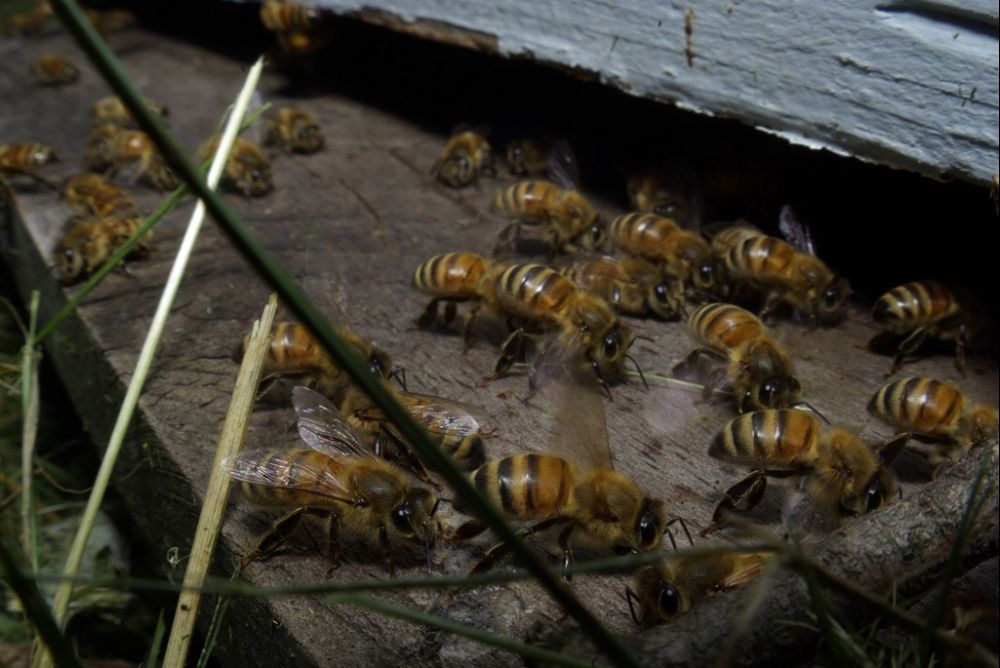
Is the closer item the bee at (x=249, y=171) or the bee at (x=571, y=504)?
the bee at (x=571, y=504)

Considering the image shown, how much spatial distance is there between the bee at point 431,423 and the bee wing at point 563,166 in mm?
1399

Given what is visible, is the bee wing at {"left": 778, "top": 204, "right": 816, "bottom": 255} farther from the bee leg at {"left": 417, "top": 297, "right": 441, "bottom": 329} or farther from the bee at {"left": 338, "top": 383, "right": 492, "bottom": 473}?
the bee at {"left": 338, "top": 383, "right": 492, "bottom": 473}

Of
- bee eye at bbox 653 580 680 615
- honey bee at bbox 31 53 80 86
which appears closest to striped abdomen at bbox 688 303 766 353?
bee eye at bbox 653 580 680 615

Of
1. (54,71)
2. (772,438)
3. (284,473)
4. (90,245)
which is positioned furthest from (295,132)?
(772,438)

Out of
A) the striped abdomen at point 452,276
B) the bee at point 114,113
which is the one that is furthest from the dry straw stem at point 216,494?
the bee at point 114,113

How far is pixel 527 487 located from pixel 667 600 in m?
0.36

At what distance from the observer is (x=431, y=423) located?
209 cm

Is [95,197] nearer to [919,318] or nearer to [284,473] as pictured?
[284,473]

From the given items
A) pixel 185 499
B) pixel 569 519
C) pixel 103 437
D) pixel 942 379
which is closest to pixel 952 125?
pixel 942 379

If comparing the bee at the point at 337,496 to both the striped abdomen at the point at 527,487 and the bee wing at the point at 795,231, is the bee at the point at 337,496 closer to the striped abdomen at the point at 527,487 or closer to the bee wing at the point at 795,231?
the striped abdomen at the point at 527,487

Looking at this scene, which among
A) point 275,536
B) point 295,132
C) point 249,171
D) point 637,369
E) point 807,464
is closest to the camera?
point 275,536

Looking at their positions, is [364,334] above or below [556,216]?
below

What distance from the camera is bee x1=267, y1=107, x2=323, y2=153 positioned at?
354 cm

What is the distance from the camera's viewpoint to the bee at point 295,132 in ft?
11.6
